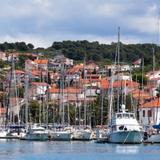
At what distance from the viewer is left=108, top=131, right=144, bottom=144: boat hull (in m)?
87.4

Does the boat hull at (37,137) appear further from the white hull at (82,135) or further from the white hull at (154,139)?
the white hull at (154,139)

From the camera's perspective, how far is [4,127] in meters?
124

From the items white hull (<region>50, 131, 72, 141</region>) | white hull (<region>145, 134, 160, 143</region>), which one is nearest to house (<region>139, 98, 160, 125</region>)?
white hull (<region>50, 131, 72, 141</region>)

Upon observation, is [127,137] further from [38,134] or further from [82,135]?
[38,134]

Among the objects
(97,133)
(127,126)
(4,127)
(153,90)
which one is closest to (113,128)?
(127,126)

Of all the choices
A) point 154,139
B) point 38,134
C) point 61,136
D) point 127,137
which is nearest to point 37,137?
point 38,134

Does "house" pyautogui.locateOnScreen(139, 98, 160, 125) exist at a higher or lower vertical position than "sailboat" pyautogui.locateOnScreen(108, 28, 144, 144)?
higher

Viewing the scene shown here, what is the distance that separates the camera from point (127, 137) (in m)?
87.6

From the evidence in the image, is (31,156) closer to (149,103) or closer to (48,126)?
(48,126)

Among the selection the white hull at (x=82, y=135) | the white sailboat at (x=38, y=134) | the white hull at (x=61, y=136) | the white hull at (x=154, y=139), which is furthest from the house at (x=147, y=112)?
the white hull at (x=154, y=139)

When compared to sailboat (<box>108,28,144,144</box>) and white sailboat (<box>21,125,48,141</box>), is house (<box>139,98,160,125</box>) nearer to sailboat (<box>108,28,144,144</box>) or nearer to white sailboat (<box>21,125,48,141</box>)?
white sailboat (<box>21,125,48,141</box>)

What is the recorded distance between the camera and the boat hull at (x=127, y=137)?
287ft

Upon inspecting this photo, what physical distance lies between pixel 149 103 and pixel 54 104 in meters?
17.5

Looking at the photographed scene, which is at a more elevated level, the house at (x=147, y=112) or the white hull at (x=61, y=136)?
the house at (x=147, y=112)
